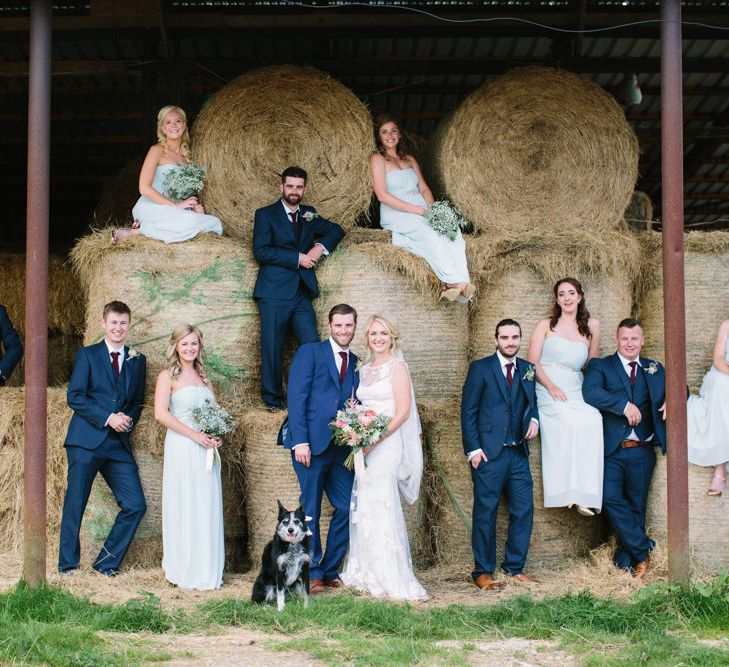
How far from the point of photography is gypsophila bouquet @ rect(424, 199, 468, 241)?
9156 millimetres

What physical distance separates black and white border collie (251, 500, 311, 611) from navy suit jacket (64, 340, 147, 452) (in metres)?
1.77

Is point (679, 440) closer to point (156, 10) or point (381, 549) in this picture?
point (381, 549)

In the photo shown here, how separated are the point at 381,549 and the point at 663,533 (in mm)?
2194

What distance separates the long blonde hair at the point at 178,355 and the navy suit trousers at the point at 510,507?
6.74ft

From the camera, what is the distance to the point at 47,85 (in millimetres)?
7285

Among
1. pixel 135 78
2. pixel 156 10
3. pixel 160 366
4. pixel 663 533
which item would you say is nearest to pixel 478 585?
pixel 663 533

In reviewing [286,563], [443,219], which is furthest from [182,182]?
[286,563]

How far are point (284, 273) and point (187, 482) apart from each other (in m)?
1.73

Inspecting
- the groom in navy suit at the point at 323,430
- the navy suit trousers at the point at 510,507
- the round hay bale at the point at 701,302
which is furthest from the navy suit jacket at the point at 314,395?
the round hay bale at the point at 701,302

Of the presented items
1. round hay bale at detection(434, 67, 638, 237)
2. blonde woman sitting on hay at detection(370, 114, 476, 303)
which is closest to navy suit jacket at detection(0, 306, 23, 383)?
blonde woman sitting on hay at detection(370, 114, 476, 303)

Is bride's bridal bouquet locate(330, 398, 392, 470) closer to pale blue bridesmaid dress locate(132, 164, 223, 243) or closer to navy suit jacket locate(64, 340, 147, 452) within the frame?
navy suit jacket locate(64, 340, 147, 452)

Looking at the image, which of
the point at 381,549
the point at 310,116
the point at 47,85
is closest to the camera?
the point at 47,85

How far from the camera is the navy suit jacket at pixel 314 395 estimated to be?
7.95 metres

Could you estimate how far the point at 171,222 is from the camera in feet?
29.9
